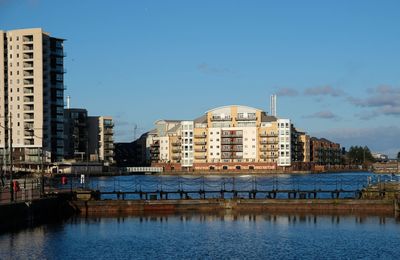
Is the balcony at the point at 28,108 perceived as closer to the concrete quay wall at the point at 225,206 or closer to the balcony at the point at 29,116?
the balcony at the point at 29,116

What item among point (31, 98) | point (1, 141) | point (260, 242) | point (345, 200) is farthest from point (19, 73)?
point (260, 242)

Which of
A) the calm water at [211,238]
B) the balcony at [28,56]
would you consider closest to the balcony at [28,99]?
the balcony at [28,56]

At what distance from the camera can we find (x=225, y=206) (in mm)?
68250

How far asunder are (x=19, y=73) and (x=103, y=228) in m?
139

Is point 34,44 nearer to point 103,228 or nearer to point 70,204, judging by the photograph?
point 70,204

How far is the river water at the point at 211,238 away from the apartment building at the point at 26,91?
128m

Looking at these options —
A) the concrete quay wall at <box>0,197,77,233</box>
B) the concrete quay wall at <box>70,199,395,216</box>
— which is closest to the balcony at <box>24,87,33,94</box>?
the concrete quay wall at <box>0,197,77,233</box>

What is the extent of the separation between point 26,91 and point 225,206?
130833 mm

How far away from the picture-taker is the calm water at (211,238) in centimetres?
4322

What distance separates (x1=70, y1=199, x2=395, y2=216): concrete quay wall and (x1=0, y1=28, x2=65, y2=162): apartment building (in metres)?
121

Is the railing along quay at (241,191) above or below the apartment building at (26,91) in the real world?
below

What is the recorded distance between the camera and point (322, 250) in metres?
44.7

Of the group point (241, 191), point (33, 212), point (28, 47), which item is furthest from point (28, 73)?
point (33, 212)

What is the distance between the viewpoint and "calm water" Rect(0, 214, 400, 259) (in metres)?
43.2
